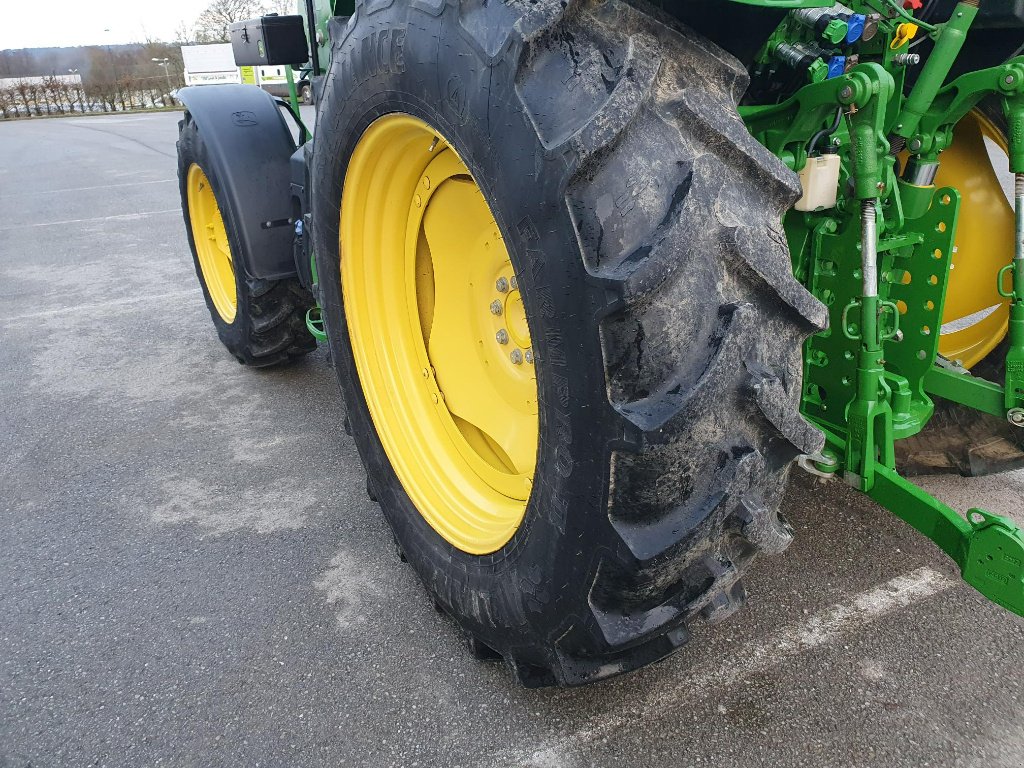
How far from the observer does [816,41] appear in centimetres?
178

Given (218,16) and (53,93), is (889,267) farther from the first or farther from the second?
(218,16)

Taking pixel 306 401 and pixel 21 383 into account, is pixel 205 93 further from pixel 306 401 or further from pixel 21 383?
pixel 21 383

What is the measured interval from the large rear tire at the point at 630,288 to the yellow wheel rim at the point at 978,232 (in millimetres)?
1159

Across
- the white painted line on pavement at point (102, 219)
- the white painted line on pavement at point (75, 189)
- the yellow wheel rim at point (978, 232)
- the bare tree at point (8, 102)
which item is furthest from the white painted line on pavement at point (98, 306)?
the bare tree at point (8, 102)

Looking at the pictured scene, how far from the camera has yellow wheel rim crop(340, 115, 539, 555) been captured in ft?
6.34

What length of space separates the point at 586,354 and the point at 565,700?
100cm

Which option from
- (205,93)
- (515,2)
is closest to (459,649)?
(515,2)

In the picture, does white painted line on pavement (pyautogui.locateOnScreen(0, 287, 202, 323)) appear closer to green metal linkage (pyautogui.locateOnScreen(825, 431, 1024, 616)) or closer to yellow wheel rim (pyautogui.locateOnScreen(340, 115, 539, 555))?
yellow wheel rim (pyautogui.locateOnScreen(340, 115, 539, 555))

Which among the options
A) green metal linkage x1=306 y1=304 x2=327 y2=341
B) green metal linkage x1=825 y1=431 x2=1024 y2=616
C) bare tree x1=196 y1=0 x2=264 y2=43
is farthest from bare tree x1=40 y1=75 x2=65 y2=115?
green metal linkage x1=825 y1=431 x2=1024 y2=616

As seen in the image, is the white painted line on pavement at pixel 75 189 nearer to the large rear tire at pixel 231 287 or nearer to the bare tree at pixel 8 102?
the large rear tire at pixel 231 287

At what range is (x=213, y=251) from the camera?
4.09 m

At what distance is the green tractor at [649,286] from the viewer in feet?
4.13

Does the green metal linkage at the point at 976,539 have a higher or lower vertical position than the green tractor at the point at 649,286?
lower

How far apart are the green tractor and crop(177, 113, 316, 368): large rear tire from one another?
100 cm
